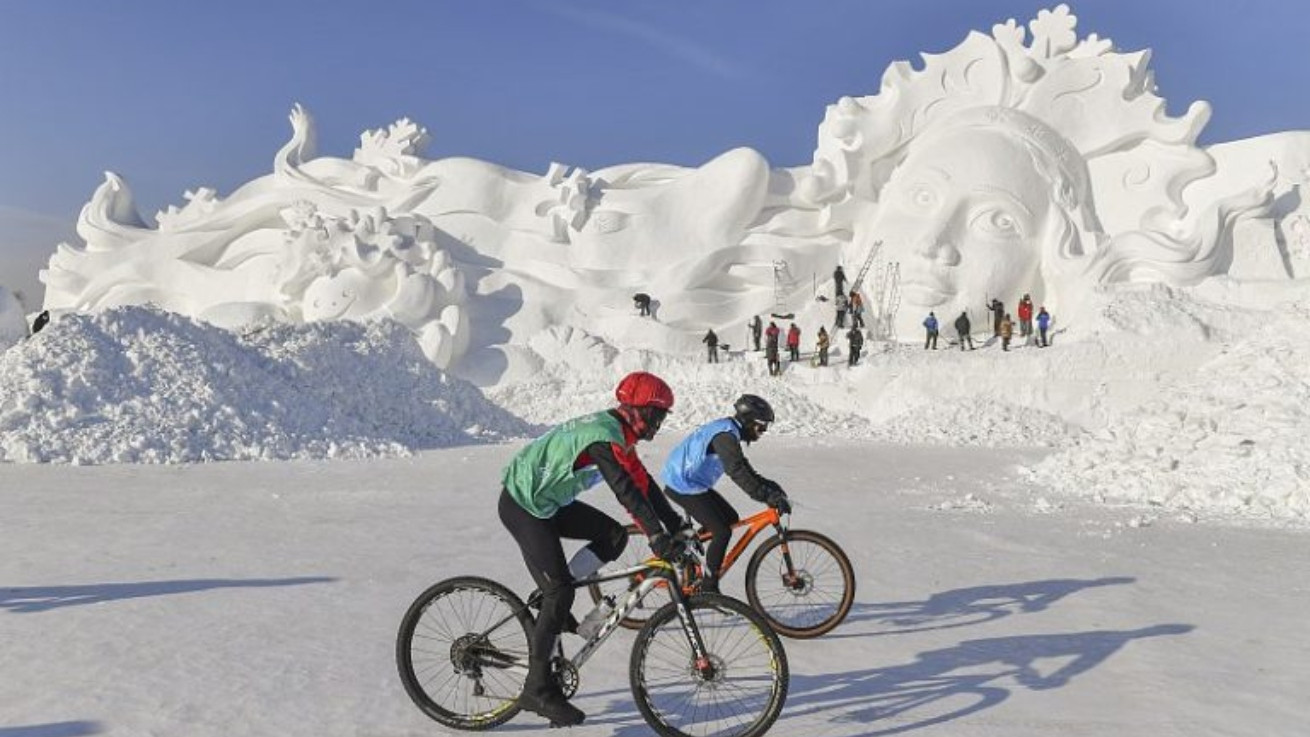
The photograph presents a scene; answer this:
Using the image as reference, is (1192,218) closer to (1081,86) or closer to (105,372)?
(1081,86)

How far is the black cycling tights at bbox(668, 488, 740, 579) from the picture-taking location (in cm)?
510

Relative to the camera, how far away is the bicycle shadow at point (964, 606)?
5.52 metres

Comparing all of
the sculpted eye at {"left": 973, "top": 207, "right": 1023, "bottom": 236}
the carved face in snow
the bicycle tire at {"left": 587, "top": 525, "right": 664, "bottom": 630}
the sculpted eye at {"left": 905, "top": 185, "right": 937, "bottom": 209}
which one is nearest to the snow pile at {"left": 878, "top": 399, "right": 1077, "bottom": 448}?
the carved face in snow

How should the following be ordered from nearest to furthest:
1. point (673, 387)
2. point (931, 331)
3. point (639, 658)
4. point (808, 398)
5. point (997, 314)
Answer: point (639, 658)
point (808, 398)
point (673, 387)
point (931, 331)
point (997, 314)

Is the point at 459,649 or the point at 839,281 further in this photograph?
the point at 839,281

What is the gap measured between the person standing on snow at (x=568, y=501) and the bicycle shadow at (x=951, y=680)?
0.99m

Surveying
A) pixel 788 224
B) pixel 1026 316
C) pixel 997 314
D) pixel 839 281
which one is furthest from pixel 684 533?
pixel 788 224

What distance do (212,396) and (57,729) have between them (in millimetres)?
10576

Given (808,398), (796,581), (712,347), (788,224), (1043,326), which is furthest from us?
(788,224)

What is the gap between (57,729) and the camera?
3906 mm

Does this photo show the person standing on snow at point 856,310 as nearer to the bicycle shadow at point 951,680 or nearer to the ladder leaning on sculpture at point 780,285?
the ladder leaning on sculpture at point 780,285

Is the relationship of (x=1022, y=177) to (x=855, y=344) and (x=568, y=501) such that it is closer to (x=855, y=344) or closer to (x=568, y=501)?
(x=855, y=344)

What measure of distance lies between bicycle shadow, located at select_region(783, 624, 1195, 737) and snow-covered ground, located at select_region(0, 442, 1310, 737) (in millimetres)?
16

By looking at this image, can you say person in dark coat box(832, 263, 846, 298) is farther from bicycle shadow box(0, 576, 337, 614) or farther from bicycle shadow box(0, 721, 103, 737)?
bicycle shadow box(0, 721, 103, 737)
